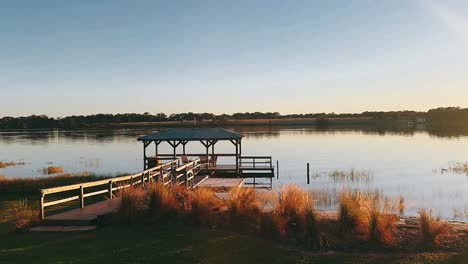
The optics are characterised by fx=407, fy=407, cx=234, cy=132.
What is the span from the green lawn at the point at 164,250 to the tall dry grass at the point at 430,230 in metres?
0.85

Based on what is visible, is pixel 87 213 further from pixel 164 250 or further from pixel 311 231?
pixel 311 231

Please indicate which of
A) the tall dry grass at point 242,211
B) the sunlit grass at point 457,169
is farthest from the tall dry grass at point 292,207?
the sunlit grass at point 457,169

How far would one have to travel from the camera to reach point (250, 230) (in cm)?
1040

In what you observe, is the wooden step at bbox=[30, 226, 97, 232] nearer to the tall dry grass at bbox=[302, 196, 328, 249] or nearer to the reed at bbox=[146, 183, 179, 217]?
the reed at bbox=[146, 183, 179, 217]

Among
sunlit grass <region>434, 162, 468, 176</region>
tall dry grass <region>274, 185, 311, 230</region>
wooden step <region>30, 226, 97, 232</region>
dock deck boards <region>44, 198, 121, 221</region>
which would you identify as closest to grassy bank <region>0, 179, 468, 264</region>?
tall dry grass <region>274, 185, 311, 230</region>

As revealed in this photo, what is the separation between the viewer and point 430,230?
9.85m

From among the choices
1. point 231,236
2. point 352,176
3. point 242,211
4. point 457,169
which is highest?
point 242,211

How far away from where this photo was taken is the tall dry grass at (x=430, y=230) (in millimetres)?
9711

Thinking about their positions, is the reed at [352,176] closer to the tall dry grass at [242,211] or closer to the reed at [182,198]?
the tall dry grass at [242,211]

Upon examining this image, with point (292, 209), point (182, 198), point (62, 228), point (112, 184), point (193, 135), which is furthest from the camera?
point (193, 135)

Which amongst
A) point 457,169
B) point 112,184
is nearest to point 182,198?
point 112,184

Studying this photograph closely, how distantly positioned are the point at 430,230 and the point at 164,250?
6.35 m

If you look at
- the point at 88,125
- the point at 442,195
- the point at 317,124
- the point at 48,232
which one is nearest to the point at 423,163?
the point at 442,195

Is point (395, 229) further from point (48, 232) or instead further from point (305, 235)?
point (48, 232)
